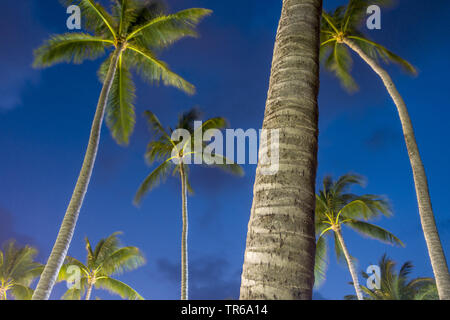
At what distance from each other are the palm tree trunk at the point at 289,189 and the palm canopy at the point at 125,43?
Answer: 8.67 meters

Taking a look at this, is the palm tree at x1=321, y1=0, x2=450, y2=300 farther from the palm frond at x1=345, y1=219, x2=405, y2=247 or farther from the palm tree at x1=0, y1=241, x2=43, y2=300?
the palm tree at x1=0, y1=241, x2=43, y2=300

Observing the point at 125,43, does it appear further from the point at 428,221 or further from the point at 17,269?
the point at 17,269

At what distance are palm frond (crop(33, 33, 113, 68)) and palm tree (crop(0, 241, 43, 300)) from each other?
14864 millimetres

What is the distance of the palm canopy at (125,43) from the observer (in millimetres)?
9289

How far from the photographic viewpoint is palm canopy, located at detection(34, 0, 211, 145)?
30.5 ft

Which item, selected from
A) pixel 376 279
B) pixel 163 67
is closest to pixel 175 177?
pixel 163 67

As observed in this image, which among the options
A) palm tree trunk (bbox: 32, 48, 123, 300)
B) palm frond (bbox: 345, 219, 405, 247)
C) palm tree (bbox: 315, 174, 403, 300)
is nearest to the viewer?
palm tree trunk (bbox: 32, 48, 123, 300)

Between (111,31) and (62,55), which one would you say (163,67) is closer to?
(111,31)

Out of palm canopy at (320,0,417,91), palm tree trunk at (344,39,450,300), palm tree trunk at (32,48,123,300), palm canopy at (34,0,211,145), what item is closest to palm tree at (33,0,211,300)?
palm canopy at (34,0,211,145)

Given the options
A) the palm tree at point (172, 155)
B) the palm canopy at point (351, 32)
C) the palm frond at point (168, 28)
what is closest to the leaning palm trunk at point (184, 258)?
the palm tree at point (172, 155)

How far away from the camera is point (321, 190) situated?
610 inches

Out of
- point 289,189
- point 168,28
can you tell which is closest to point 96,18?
point 168,28

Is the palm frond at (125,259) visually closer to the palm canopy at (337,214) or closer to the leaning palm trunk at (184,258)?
the leaning palm trunk at (184,258)
